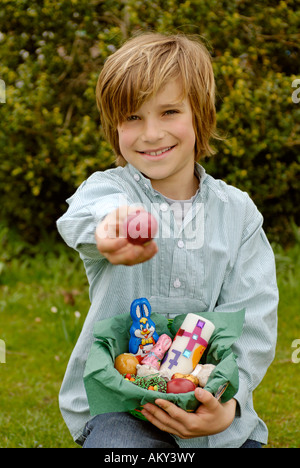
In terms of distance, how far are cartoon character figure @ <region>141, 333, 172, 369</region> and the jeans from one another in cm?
19

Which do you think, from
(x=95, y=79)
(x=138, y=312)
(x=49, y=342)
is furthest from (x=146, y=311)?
(x=95, y=79)

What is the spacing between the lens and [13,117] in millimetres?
3736

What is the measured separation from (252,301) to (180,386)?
1.45ft

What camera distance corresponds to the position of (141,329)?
59.4 inches

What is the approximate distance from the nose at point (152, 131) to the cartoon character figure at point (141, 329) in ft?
1.43

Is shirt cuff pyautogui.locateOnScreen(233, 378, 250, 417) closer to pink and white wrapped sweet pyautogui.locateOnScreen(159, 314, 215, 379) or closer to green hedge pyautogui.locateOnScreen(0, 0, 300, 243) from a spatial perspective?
pink and white wrapped sweet pyautogui.locateOnScreen(159, 314, 215, 379)

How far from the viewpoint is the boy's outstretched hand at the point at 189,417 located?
1.36m

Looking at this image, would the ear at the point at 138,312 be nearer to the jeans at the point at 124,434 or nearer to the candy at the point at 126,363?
the candy at the point at 126,363

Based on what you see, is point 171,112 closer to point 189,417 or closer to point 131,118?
point 131,118

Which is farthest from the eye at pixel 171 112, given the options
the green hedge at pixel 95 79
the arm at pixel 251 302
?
the green hedge at pixel 95 79

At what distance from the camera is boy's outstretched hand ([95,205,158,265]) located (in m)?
1.20
